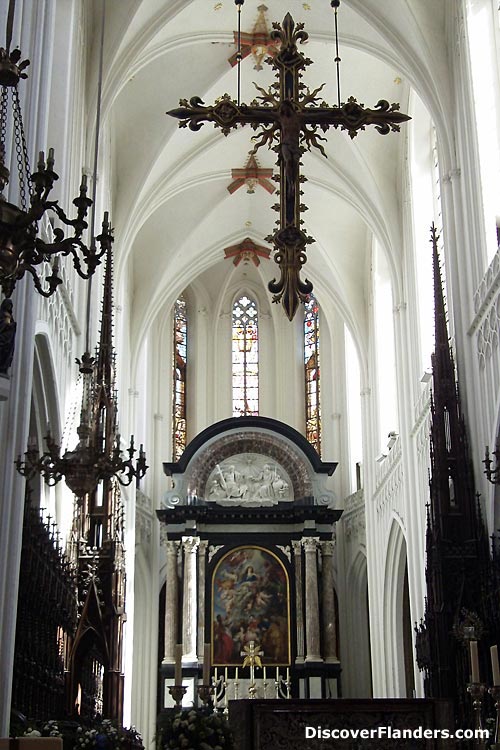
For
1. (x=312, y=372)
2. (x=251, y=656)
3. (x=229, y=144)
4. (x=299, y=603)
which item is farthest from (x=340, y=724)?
(x=312, y=372)

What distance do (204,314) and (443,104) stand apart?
11963 mm

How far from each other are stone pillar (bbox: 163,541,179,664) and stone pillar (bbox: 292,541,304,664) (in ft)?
8.33

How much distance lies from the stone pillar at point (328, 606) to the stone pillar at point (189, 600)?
2.70m

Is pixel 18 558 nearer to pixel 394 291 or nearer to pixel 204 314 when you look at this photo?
pixel 394 291

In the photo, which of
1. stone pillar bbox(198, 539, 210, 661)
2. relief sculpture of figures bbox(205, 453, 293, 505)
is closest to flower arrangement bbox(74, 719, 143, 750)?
stone pillar bbox(198, 539, 210, 661)

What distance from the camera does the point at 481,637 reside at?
12.3 meters

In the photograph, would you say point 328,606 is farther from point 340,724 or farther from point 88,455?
point 340,724

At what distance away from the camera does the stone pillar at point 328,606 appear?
22.0 m

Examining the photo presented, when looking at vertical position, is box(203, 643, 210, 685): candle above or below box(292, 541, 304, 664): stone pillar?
below

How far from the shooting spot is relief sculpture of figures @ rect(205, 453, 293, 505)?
77.3 feet

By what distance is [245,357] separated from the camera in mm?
26828

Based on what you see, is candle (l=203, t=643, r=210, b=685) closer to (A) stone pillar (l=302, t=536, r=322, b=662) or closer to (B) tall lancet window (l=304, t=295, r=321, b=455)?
(A) stone pillar (l=302, t=536, r=322, b=662)

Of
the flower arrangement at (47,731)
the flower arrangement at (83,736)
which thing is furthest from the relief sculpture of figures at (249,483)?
the flower arrangement at (47,731)

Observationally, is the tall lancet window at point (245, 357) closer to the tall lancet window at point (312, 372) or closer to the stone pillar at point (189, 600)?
the tall lancet window at point (312, 372)
